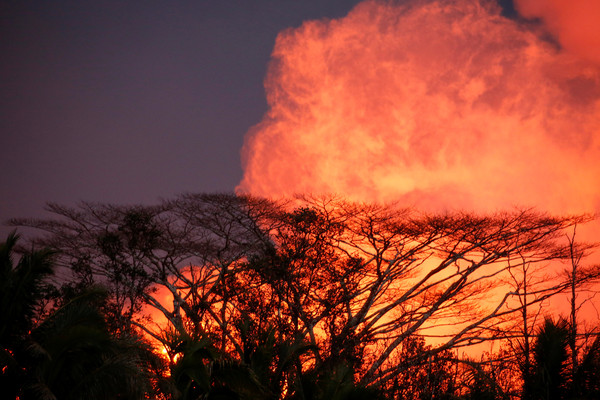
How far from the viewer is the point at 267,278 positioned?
53.6ft

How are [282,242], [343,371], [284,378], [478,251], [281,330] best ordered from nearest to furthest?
[343,371]
[284,378]
[281,330]
[282,242]
[478,251]

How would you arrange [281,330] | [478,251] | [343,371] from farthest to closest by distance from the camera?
[478,251], [281,330], [343,371]

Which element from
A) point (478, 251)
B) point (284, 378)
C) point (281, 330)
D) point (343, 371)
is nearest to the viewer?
point (343, 371)

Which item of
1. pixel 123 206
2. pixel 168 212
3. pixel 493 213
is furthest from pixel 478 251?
pixel 123 206

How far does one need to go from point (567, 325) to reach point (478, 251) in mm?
11032

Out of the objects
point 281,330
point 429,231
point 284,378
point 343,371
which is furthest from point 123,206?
point 343,371

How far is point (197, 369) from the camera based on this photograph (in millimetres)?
8531

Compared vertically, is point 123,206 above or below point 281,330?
above

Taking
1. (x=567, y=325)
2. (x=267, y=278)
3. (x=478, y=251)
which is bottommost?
(x=567, y=325)

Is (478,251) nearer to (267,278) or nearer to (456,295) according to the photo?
(456,295)

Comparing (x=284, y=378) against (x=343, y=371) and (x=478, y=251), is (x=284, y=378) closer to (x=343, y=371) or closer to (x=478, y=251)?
(x=343, y=371)

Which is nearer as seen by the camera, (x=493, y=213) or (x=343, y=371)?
(x=343, y=371)

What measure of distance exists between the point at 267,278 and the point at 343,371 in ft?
26.8

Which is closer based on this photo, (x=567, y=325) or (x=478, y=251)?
(x=567, y=325)
